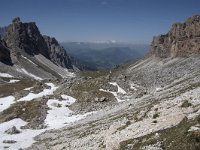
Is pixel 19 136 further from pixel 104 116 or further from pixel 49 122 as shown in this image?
pixel 104 116

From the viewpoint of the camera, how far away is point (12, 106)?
9019cm

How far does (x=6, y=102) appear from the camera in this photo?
98000mm

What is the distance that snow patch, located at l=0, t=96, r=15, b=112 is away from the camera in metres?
92.1

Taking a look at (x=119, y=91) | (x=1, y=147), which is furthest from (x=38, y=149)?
(x=119, y=91)

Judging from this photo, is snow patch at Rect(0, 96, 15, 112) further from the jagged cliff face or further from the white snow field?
the jagged cliff face

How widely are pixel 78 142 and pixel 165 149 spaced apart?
20052 mm

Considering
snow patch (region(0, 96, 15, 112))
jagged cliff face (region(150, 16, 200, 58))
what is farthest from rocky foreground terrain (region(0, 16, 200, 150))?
jagged cliff face (region(150, 16, 200, 58))

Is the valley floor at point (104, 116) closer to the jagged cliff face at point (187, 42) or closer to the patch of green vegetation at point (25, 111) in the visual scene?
the patch of green vegetation at point (25, 111)

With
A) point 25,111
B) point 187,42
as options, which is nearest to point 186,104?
point 25,111

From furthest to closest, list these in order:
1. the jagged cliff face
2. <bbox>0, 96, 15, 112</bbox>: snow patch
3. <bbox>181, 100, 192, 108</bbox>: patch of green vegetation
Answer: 1. the jagged cliff face
2. <bbox>0, 96, 15, 112</bbox>: snow patch
3. <bbox>181, 100, 192, 108</bbox>: patch of green vegetation

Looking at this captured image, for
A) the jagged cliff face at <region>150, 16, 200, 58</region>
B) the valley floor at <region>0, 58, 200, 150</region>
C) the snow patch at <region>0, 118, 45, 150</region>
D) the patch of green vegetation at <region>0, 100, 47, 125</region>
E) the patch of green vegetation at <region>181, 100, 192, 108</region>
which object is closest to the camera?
the valley floor at <region>0, 58, 200, 150</region>

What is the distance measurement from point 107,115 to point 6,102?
42.7m

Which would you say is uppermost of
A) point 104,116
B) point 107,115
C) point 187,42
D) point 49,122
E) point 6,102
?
point 187,42

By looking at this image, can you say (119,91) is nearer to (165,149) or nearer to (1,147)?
(1,147)
